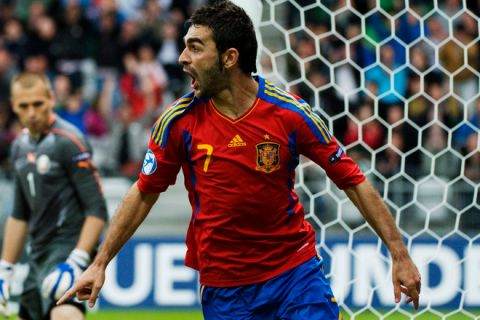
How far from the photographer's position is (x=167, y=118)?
4668 mm

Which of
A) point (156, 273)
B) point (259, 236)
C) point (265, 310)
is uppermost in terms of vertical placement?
point (259, 236)

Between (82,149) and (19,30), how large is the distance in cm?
776

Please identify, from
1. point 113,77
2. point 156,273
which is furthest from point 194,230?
point 113,77

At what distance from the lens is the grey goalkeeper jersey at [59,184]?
6082 millimetres

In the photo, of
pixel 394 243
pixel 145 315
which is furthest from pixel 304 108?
pixel 145 315

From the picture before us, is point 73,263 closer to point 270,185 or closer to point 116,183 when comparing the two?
point 270,185

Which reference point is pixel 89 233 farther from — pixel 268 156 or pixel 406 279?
pixel 406 279

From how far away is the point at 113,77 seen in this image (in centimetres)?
1324

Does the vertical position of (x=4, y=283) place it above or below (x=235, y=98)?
below

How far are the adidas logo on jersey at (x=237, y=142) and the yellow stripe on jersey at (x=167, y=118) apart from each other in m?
0.28

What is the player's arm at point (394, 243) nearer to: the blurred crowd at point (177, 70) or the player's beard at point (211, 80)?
the player's beard at point (211, 80)

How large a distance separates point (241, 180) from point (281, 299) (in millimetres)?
606

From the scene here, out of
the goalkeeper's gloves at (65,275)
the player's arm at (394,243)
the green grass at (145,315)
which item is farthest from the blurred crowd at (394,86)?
the player's arm at (394,243)

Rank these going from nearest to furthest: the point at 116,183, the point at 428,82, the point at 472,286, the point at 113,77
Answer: the point at 472,286 → the point at 428,82 → the point at 116,183 → the point at 113,77
